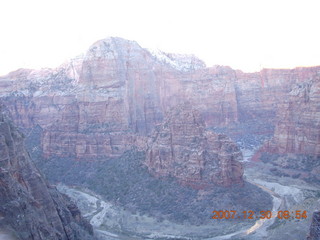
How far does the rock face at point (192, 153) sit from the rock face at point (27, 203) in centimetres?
1640

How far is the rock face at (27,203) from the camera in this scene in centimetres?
2370

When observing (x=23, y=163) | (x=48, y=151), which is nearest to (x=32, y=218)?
(x=23, y=163)

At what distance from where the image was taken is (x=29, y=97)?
8288 centimetres

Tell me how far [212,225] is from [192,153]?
9218 mm

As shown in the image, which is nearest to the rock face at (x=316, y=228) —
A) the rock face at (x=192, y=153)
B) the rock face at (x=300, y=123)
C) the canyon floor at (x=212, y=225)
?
the canyon floor at (x=212, y=225)

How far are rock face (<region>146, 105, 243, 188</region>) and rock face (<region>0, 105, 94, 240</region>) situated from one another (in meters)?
16.4

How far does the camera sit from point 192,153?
48.0 metres

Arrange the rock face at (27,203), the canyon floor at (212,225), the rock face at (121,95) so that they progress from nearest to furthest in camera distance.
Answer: the rock face at (27,203) < the canyon floor at (212,225) < the rock face at (121,95)

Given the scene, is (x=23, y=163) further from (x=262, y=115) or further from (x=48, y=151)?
(x=262, y=115)

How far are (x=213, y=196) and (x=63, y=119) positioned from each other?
3413 cm

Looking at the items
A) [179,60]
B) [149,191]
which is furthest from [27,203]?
[179,60]

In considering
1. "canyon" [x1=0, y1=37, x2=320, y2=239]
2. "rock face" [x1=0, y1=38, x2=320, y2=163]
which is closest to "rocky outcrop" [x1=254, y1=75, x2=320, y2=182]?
"canyon" [x1=0, y1=37, x2=320, y2=239]
